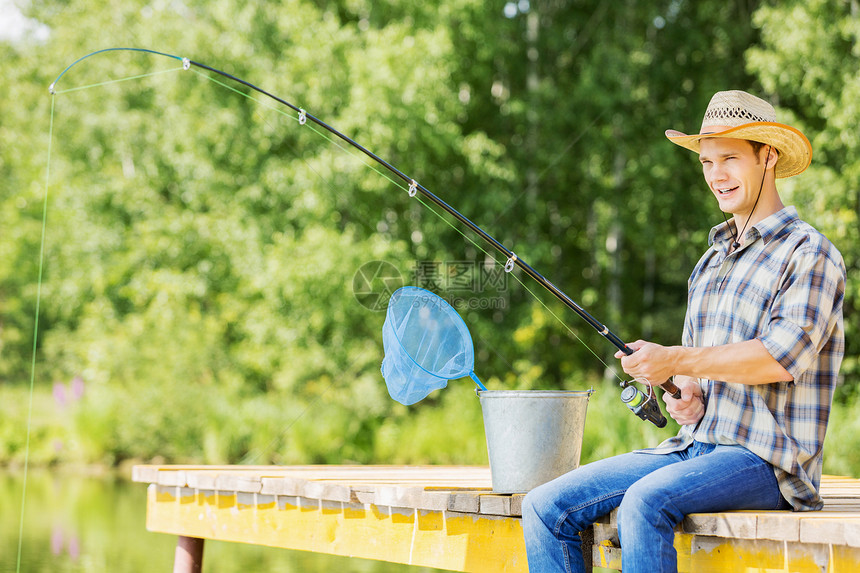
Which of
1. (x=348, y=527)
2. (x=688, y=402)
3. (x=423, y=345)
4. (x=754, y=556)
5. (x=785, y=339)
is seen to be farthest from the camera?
(x=348, y=527)

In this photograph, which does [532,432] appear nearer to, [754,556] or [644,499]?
[644,499]

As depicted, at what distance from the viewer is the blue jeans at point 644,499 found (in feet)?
6.64

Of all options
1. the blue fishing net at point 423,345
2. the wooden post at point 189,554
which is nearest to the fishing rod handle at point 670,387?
the blue fishing net at point 423,345

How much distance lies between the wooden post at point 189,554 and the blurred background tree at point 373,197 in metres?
5.35

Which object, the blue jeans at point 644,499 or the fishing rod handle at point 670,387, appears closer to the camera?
the blue jeans at point 644,499

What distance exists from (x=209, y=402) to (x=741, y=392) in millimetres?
9888

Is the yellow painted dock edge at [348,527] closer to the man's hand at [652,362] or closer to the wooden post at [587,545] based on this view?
the wooden post at [587,545]

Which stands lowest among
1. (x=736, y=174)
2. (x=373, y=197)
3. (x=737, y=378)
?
(x=737, y=378)

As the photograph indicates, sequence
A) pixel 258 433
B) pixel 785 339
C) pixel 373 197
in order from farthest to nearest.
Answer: pixel 373 197, pixel 258 433, pixel 785 339

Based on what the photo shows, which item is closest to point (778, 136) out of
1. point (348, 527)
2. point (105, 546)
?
point (348, 527)

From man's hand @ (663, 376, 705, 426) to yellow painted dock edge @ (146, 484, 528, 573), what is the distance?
589 millimetres

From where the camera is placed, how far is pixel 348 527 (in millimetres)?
3121

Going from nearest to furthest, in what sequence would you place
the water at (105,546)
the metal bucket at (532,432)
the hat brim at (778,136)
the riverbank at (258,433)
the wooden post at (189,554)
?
the hat brim at (778,136) < the metal bucket at (532,432) < the wooden post at (189,554) < the water at (105,546) < the riverbank at (258,433)

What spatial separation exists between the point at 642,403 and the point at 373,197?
881cm
